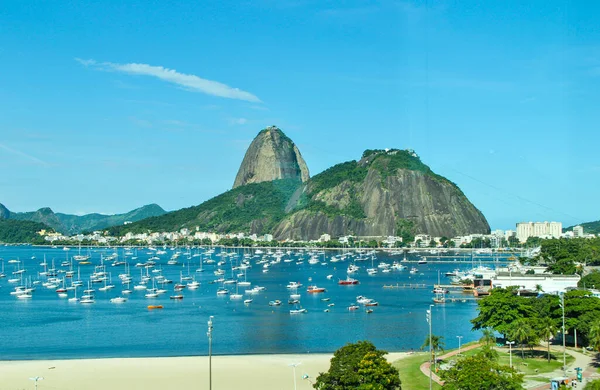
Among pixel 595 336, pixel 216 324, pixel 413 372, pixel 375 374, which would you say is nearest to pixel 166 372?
pixel 413 372

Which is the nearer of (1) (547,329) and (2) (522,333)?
(2) (522,333)

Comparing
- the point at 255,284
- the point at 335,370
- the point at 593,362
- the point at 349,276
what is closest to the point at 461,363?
the point at 335,370

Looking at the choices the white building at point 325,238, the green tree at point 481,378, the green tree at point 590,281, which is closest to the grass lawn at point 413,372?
the green tree at point 481,378

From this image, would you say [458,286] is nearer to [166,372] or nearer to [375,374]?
[166,372]

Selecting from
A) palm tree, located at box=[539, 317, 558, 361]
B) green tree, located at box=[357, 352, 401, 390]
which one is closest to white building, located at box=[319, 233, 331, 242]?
palm tree, located at box=[539, 317, 558, 361]

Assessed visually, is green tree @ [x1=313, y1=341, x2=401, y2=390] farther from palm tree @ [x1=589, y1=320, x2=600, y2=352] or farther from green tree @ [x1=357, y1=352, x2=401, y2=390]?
palm tree @ [x1=589, y1=320, x2=600, y2=352]

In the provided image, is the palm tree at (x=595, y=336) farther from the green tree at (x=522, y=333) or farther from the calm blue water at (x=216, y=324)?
the calm blue water at (x=216, y=324)
